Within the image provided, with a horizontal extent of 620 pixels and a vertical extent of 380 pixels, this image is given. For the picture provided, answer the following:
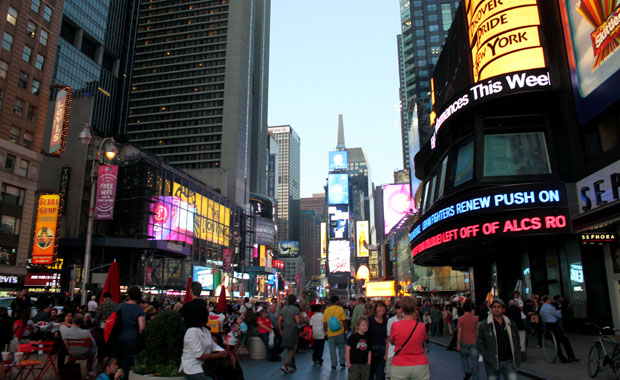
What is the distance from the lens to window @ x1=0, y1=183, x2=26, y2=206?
38.6 meters

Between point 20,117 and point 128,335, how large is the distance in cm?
4047

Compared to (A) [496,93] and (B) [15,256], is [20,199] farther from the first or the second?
(A) [496,93]

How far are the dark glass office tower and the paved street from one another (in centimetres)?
7570

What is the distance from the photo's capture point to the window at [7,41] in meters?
40.3

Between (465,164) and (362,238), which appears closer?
(465,164)

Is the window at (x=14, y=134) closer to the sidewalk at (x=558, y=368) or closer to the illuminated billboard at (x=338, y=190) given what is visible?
the sidewalk at (x=558, y=368)

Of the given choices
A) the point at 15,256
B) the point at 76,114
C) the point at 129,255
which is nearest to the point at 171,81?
the point at 76,114

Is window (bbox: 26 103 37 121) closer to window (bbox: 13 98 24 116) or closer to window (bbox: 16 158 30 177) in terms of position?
window (bbox: 13 98 24 116)

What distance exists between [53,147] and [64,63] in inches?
2634

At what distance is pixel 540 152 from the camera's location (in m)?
20.4

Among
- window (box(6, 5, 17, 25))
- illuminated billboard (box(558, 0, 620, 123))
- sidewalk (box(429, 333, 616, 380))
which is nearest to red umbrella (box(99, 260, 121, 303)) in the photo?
sidewalk (box(429, 333, 616, 380))

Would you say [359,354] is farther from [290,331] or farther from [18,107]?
[18,107]

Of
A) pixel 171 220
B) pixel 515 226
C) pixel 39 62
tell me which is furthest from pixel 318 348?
pixel 171 220

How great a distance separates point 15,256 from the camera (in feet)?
129
